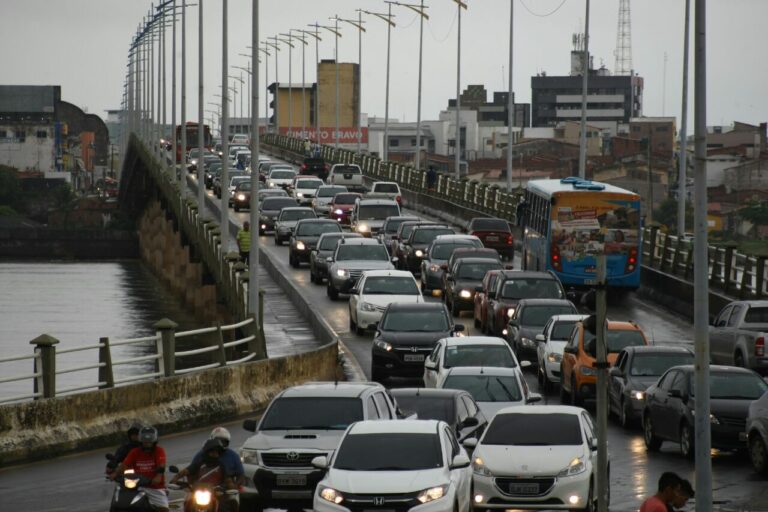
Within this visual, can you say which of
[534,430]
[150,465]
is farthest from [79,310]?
[150,465]

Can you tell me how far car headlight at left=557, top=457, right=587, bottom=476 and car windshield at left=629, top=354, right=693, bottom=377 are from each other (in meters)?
8.67

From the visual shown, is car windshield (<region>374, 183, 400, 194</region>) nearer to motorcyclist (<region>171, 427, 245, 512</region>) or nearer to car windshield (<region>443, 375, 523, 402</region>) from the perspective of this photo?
car windshield (<region>443, 375, 523, 402</region>)

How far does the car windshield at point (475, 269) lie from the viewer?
42.7 meters

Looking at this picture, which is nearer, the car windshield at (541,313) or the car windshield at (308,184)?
the car windshield at (541,313)

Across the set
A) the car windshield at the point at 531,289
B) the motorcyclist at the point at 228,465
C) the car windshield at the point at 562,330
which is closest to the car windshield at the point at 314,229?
the car windshield at the point at 531,289

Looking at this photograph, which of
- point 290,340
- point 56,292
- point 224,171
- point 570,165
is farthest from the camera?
point 570,165

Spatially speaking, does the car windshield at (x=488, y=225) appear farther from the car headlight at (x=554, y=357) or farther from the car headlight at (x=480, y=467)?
the car headlight at (x=480, y=467)

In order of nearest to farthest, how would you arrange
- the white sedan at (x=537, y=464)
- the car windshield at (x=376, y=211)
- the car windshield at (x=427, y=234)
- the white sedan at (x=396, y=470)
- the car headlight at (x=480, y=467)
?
the white sedan at (x=396, y=470)
the white sedan at (x=537, y=464)
the car headlight at (x=480, y=467)
the car windshield at (x=427, y=234)
the car windshield at (x=376, y=211)

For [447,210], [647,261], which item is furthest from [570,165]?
[647,261]

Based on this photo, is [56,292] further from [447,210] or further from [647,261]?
[647,261]

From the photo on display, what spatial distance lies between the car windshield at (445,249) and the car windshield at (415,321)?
1462 centimetres

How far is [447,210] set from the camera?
76375 mm

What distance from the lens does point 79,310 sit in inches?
4483

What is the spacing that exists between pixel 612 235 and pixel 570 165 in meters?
119
